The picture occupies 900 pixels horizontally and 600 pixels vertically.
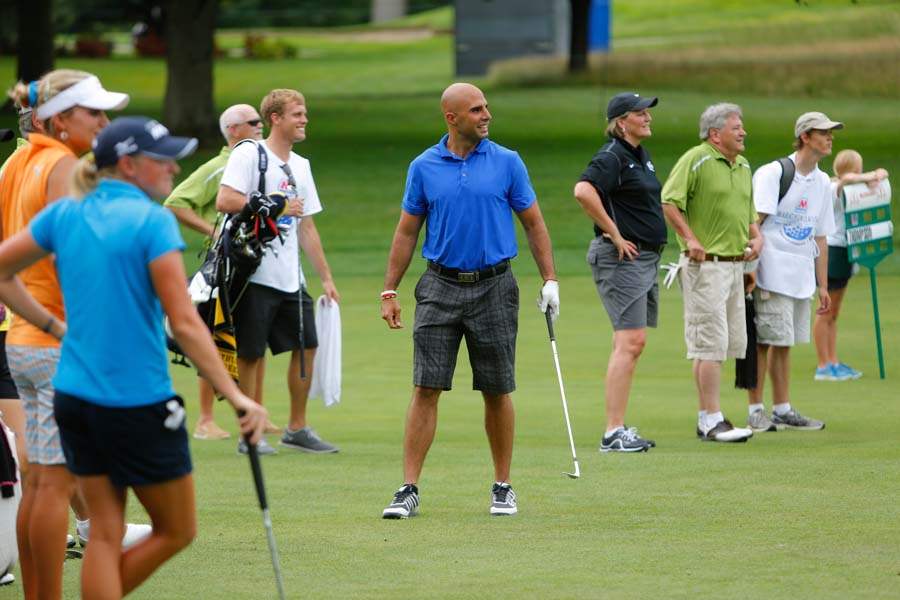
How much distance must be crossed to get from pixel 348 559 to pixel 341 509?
119cm

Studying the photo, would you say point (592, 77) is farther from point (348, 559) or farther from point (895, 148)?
point (348, 559)

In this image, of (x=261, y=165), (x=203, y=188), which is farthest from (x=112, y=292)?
(x=203, y=188)

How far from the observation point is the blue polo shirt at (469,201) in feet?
26.0

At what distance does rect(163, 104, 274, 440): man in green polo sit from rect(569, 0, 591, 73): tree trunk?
3164cm

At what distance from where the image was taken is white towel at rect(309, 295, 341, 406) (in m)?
10.5

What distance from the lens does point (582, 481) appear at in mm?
8883

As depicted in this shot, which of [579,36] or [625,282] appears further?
[579,36]

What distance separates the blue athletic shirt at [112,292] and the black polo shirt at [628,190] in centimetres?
512

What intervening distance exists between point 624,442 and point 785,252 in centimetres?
191

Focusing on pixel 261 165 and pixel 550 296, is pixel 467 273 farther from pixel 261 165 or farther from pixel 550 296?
pixel 261 165

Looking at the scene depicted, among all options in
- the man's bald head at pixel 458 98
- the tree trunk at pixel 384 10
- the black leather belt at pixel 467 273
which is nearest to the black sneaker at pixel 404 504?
the black leather belt at pixel 467 273

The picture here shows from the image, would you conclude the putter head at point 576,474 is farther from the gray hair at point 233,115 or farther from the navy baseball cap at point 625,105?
the gray hair at point 233,115

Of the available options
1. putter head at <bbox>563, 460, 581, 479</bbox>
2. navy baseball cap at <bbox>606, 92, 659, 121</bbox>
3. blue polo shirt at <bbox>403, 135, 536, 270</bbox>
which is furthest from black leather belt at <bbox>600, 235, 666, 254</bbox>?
blue polo shirt at <bbox>403, 135, 536, 270</bbox>

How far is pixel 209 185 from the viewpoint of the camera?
33.9 feet
